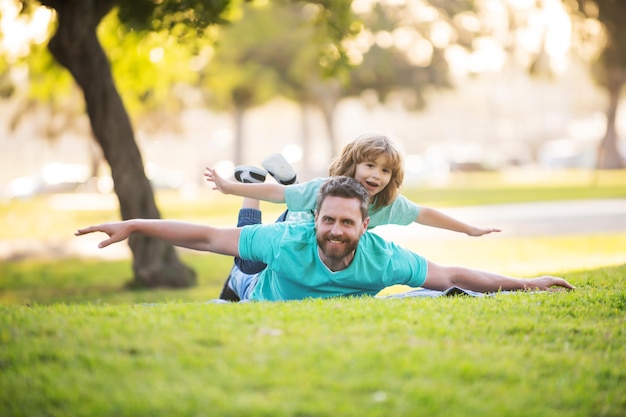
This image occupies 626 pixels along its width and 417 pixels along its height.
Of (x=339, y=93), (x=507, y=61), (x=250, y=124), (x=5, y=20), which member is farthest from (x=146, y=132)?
(x=250, y=124)

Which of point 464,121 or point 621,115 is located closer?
point 621,115

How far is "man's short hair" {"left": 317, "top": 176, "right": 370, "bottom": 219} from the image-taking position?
6270 mm

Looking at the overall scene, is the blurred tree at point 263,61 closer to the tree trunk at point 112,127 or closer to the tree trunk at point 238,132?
the tree trunk at point 238,132

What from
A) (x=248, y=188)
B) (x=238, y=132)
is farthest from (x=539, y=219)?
(x=238, y=132)

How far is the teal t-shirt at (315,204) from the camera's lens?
761 centimetres

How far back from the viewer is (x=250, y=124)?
117 meters

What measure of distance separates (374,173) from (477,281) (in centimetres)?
149

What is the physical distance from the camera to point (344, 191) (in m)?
6.27

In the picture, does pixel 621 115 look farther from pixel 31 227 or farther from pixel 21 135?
pixel 31 227

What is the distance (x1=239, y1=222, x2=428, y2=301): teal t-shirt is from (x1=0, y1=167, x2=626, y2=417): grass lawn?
Result: 418mm

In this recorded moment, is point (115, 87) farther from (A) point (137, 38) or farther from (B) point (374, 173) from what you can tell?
(B) point (374, 173)

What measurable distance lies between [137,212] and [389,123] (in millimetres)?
115289

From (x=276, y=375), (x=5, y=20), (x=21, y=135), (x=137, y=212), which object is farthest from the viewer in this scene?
(x=21, y=135)

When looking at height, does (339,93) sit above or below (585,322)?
above
